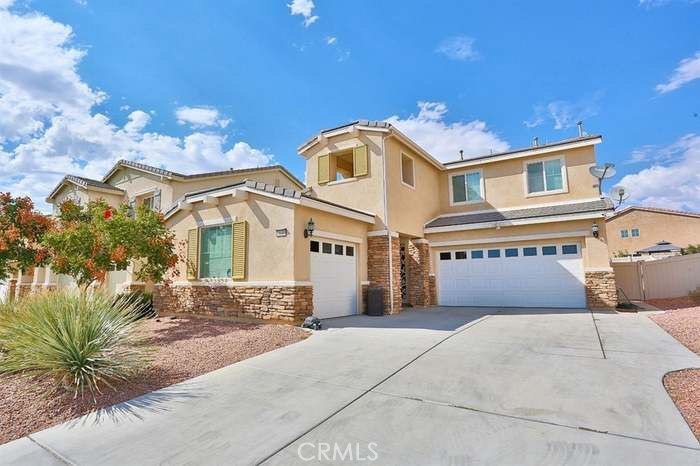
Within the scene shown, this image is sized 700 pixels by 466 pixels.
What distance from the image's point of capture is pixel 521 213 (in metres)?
14.3

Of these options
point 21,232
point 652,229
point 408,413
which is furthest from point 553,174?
point 652,229

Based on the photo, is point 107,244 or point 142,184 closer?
point 107,244

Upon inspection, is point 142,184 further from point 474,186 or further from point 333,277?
Result: point 474,186

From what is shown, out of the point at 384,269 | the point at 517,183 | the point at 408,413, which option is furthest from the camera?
the point at 517,183

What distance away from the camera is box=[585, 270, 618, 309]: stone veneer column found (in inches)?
485

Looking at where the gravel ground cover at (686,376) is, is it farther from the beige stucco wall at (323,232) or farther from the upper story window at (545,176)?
the beige stucco wall at (323,232)

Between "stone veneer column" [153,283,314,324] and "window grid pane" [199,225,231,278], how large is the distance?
A: 436 mm

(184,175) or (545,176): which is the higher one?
(184,175)

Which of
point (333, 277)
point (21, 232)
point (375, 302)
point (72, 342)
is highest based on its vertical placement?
point (21, 232)

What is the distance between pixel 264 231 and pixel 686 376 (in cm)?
917

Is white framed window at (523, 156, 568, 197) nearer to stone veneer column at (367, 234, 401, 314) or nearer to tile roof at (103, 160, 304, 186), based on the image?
stone veneer column at (367, 234, 401, 314)

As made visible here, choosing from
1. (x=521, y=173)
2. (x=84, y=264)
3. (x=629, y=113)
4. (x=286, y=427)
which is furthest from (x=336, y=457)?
(x=629, y=113)

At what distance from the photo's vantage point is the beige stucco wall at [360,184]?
13.1 metres

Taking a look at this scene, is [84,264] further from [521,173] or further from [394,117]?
[521,173]
